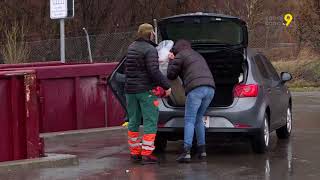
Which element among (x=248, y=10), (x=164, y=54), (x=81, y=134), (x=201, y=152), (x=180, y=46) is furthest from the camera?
(x=248, y=10)

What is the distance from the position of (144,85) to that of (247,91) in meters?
1.57

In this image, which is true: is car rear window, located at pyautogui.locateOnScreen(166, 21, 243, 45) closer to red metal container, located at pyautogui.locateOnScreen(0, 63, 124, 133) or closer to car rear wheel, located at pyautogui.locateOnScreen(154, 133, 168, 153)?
car rear wheel, located at pyautogui.locateOnScreen(154, 133, 168, 153)

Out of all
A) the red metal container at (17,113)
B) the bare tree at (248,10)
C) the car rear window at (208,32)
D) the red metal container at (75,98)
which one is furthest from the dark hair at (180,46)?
the bare tree at (248,10)

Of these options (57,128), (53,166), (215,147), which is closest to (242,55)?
(215,147)

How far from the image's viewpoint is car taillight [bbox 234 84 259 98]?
9.52 meters

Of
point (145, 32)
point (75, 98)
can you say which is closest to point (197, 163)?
point (145, 32)

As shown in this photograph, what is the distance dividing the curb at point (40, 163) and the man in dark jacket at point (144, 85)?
0.90 meters

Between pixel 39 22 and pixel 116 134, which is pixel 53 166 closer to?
pixel 116 134

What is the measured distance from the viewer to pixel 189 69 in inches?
364

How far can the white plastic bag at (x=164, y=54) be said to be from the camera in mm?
9586

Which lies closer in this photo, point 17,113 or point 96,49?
point 17,113

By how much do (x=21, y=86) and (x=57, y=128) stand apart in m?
3.50

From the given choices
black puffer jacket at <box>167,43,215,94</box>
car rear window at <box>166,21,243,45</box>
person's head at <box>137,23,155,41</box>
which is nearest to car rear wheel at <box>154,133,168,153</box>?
black puffer jacket at <box>167,43,215,94</box>

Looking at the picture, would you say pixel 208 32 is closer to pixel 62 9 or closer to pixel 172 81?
pixel 172 81
